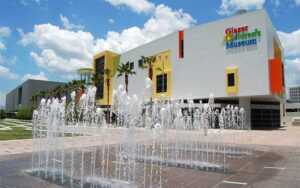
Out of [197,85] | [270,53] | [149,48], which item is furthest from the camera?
[149,48]

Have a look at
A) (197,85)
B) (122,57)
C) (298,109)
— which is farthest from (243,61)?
(298,109)

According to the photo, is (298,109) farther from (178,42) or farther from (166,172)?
(166,172)

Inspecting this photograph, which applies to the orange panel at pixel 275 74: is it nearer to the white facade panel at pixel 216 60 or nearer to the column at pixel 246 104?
the white facade panel at pixel 216 60

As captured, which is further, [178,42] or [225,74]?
[178,42]

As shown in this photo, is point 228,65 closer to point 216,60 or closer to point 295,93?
point 216,60

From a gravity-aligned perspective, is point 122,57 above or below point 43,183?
above

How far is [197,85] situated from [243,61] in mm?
8831

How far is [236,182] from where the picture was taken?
873cm

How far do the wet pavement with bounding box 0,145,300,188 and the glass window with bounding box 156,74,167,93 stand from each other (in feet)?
143

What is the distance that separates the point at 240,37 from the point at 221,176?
124 ft

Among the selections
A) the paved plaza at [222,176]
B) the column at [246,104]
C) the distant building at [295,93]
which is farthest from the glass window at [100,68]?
the distant building at [295,93]

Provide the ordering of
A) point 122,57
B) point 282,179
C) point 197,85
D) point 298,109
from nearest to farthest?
point 282,179
point 197,85
point 122,57
point 298,109

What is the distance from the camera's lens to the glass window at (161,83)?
184 feet

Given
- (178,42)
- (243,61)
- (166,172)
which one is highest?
(178,42)
